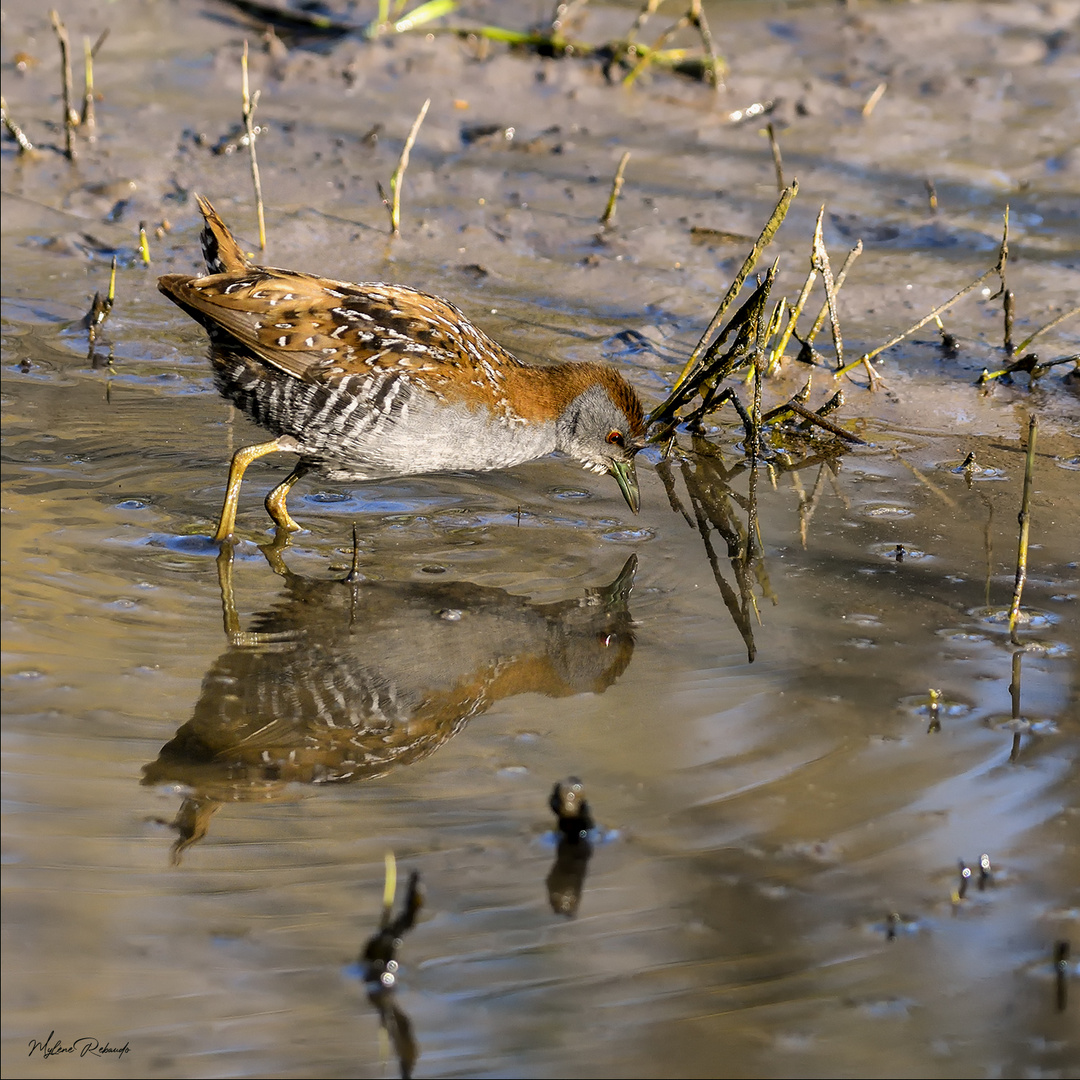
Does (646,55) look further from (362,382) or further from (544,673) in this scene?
(544,673)

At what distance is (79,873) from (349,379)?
1955mm

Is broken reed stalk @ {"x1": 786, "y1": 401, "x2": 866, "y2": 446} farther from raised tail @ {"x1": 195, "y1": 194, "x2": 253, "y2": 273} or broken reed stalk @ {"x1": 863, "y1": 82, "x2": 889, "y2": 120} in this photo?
broken reed stalk @ {"x1": 863, "y1": 82, "x2": 889, "y2": 120}

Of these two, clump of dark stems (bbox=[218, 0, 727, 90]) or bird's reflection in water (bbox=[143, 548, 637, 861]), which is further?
clump of dark stems (bbox=[218, 0, 727, 90])

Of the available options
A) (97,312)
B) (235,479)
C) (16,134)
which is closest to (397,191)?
(97,312)

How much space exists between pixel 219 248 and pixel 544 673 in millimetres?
1981

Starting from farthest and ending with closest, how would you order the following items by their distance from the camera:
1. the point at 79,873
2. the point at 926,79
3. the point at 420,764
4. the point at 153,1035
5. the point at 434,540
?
the point at 926,79 < the point at 434,540 < the point at 420,764 < the point at 79,873 < the point at 153,1035

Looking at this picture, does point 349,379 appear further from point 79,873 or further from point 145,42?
point 145,42

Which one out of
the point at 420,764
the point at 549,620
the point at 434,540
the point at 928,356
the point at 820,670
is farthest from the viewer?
the point at 928,356

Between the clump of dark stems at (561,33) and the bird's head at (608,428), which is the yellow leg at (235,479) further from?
the clump of dark stems at (561,33)

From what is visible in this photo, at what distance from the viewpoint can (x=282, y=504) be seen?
15.7 feet

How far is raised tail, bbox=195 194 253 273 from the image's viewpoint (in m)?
4.79

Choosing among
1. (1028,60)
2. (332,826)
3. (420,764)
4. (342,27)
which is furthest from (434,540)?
(1028,60)

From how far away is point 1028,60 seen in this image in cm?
928

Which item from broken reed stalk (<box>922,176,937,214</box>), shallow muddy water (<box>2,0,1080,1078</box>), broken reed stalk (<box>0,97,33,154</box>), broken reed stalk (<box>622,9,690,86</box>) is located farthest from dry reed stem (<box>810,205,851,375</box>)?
broken reed stalk (<box>0,97,33,154</box>)
